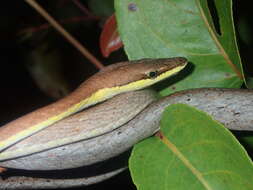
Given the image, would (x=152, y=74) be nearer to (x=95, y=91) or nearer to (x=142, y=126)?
(x=95, y=91)

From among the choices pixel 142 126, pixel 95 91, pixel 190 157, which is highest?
pixel 95 91

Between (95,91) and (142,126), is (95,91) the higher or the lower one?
the higher one

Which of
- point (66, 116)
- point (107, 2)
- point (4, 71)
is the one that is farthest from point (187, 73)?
point (4, 71)

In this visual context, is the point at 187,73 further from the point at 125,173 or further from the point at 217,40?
the point at 125,173

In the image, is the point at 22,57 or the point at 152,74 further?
the point at 22,57

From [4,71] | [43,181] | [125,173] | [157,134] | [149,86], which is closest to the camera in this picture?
[157,134]

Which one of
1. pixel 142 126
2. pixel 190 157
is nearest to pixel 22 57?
pixel 142 126
